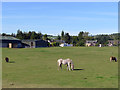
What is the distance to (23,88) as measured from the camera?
1568 cm

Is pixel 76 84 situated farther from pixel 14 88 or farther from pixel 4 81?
pixel 4 81

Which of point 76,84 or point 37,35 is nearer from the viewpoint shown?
point 76,84

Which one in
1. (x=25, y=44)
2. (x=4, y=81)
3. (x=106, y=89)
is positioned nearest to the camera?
(x=106, y=89)

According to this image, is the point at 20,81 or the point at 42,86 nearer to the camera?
the point at 42,86

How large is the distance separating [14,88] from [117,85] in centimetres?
721

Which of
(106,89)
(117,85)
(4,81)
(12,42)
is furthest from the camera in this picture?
(12,42)

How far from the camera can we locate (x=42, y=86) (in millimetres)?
16281

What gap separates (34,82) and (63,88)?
3047 mm

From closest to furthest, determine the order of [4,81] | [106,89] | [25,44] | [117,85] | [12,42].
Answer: [106,89] < [117,85] < [4,81] < [12,42] < [25,44]

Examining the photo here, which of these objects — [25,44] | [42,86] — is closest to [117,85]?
[42,86]

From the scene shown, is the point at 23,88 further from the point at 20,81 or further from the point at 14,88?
the point at 20,81

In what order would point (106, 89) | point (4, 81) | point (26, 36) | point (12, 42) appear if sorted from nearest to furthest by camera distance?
point (106, 89), point (4, 81), point (12, 42), point (26, 36)

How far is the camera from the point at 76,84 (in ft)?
55.8

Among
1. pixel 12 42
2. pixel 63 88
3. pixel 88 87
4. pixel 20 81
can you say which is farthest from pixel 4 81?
pixel 12 42
